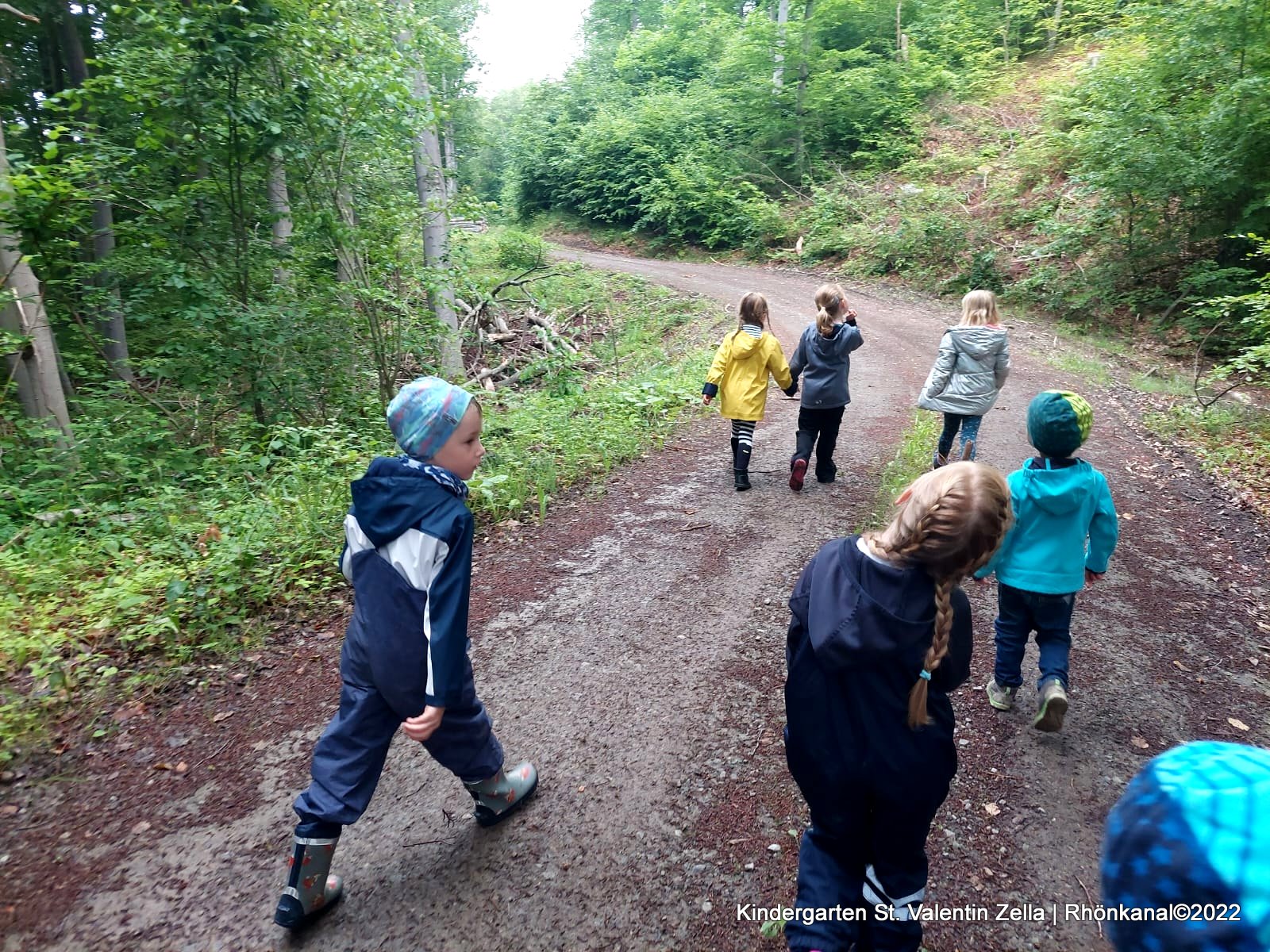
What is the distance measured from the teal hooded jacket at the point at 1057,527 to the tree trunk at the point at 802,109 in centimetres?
2485

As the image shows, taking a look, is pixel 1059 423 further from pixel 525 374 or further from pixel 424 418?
pixel 525 374

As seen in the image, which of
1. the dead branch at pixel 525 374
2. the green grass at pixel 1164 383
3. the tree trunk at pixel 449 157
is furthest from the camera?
the dead branch at pixel 525 374

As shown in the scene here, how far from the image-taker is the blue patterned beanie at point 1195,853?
0.94 metres

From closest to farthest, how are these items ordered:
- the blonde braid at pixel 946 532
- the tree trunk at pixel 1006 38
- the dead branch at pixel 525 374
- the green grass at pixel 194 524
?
the blonde braid at pixel 946 532
the green grass at pixel 194 524
the dead branch at pixel 525 374
the tree trunk at pixel 1006 38

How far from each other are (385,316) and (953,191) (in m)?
17.3

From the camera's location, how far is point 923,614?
6.49 ft

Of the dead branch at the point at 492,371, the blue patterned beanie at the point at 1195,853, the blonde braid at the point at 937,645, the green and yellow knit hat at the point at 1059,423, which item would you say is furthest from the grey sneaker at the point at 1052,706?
the dead branch at the point at 492,371

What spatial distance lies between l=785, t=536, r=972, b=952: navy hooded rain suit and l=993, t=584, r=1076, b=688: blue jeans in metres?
1.58

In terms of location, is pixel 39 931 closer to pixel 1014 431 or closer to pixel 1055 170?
pixel 1014 431

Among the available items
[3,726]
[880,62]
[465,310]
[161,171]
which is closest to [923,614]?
[3,726]

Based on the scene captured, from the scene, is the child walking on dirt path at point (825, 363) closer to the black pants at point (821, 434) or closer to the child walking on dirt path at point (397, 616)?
the black pants at point (821, 434)

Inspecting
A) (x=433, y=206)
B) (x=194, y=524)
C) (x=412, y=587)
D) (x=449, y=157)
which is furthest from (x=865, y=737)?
(x=449, y=157)

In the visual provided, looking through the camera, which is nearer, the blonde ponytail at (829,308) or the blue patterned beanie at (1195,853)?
the blue patterned beanie at (1195,853)

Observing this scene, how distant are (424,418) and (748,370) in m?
4.49
